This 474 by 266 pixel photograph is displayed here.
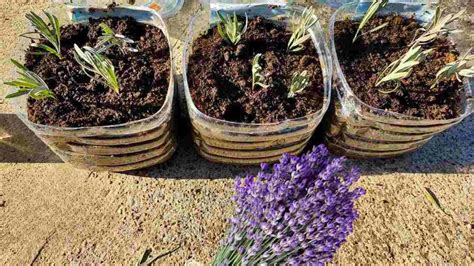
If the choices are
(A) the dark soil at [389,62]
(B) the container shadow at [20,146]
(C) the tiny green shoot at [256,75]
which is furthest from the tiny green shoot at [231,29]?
(B) the container shadow at [20,146]

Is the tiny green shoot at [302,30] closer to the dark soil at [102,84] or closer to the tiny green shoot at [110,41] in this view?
the dark soil at [102,84]

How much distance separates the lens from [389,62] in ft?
5.55

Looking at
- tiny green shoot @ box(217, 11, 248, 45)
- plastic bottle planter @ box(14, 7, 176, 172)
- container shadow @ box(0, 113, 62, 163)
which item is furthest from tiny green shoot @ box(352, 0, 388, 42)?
container shadow @ box(0, 113, 62, 163)

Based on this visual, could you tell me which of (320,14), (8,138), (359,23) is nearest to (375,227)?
(359,23)

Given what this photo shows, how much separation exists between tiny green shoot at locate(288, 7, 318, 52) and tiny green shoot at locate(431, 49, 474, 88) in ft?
1.52

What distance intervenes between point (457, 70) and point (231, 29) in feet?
2.59

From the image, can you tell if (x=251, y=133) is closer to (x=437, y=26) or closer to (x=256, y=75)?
(x=256, y=75)

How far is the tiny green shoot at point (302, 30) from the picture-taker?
1.60m

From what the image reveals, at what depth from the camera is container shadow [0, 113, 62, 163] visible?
1819 mm

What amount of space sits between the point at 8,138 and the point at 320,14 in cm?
154

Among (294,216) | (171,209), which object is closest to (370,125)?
(294,216)

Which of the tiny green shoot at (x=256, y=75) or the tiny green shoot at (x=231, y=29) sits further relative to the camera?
the tiny green shoot at (x=231, y=29)

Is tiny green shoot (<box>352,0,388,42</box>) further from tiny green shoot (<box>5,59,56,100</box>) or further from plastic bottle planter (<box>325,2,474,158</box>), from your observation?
tiny green shoot (<box>5,59,56,100</box>)

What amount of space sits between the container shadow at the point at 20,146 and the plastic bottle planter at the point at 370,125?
109cm
